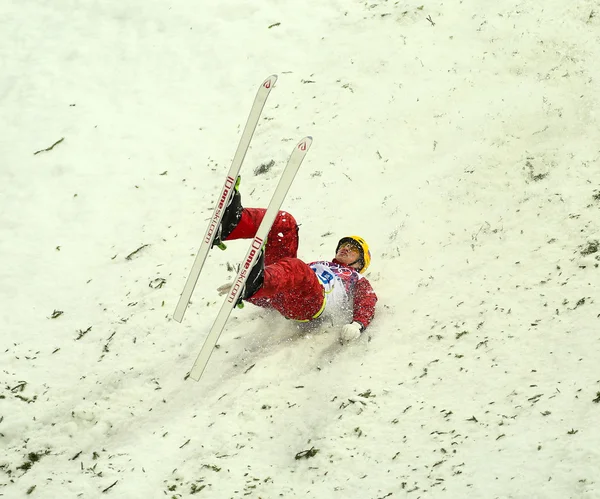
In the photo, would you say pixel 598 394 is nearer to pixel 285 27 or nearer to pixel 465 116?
pixel 465 116

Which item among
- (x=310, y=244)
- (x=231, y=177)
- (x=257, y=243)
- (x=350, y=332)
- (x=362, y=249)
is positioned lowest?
(x=310, y=244)

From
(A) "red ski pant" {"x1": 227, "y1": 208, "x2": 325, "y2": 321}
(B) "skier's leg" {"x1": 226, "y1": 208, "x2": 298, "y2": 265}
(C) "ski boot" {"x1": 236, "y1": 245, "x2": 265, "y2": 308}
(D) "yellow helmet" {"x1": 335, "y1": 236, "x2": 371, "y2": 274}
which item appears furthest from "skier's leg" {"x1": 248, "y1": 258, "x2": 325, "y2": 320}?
(D) "yellow helmet" {"x1": 335, "y1": 236, "x2": 371, "y2": 274}

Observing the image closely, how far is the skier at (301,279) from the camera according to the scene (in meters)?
5.15

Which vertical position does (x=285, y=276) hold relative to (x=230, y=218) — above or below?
below

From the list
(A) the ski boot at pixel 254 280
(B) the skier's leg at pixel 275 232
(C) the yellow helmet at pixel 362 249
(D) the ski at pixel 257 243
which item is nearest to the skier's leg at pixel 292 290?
(A) the ski boot at pixel 254 280

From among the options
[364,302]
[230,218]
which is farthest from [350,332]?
[230,218]

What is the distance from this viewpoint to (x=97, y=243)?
7.37 metres

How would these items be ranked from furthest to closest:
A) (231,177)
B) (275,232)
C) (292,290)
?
(275,232), (292,290), (231,177)

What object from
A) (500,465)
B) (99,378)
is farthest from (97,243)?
(500,465)

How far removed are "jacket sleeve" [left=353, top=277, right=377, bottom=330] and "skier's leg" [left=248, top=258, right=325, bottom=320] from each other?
1.10 feet

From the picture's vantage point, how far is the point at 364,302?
570 cm

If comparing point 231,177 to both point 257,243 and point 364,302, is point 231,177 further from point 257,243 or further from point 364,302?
point 364,302

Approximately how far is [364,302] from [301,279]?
699 mm

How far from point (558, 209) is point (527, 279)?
968 mm
